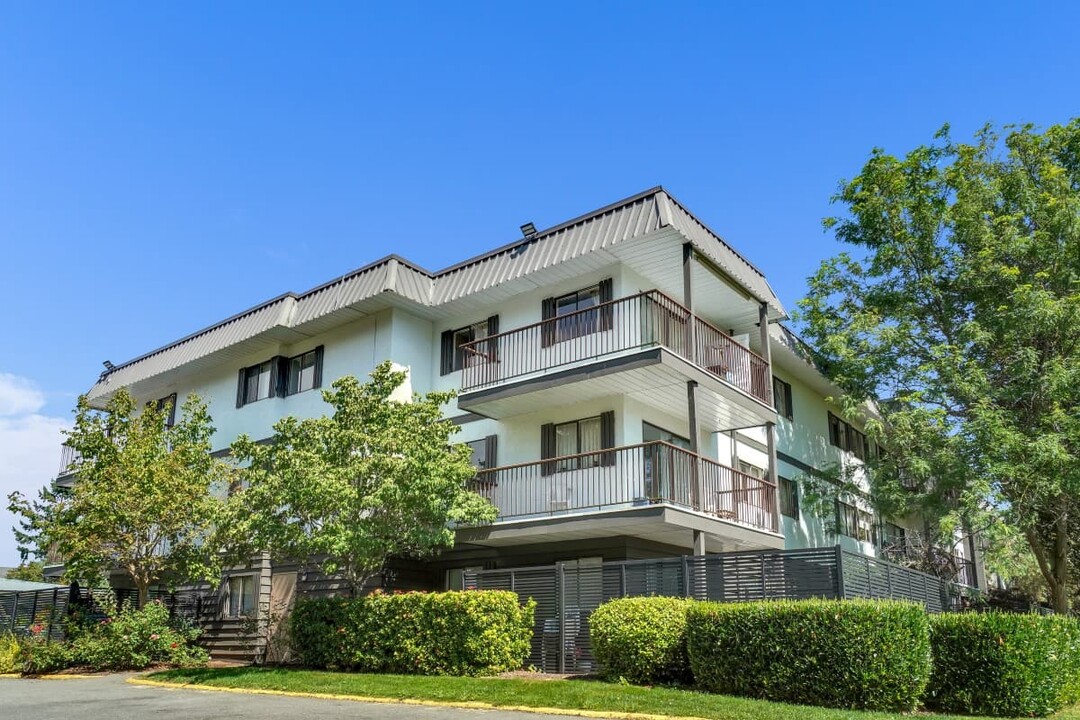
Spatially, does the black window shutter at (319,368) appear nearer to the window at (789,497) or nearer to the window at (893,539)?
the window at (789,497)

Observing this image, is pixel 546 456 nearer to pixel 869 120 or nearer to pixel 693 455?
pixel 693 455

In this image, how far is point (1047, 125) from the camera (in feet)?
76.8

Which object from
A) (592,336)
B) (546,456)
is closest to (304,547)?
(546,456)

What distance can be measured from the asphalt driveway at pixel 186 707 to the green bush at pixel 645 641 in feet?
8.25

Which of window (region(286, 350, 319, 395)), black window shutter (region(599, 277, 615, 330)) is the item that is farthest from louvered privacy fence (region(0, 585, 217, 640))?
black window shutter (region(599, 277, 615, 330))

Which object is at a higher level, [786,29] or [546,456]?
[786,29]

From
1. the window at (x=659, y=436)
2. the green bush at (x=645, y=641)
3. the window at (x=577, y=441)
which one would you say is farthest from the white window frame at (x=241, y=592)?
the green bush at (x=645, y=641)

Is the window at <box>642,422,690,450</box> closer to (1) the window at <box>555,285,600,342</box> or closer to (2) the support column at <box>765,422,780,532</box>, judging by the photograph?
(2) the support column at <box>765,422,780,532</box>

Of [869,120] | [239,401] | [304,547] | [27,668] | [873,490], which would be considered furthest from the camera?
[239,401]

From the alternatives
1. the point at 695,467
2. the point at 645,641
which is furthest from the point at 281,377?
the point at 645,641

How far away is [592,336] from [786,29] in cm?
720

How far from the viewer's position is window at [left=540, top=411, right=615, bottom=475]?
61.4 ft

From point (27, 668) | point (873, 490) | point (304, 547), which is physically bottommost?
point (27, 668)

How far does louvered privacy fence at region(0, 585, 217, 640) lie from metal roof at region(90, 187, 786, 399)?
669cm
